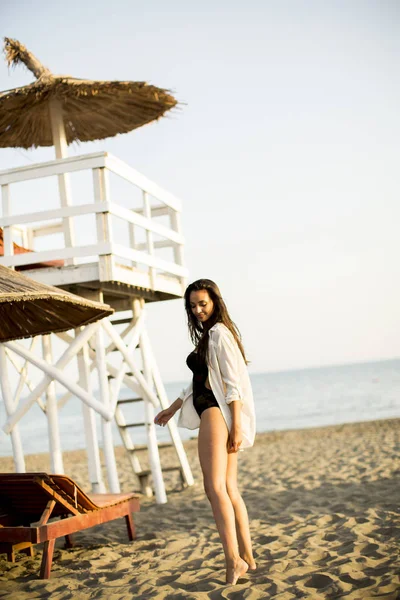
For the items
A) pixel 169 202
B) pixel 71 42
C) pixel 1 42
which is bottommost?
pixel 169 202

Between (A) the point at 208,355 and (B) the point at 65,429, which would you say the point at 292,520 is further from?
(B) the point at 65,429

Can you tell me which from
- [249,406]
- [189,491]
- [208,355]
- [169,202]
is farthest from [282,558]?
[169,202]

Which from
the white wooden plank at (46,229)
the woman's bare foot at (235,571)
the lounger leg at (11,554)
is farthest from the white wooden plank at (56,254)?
the woman's bare foot at (235,571)

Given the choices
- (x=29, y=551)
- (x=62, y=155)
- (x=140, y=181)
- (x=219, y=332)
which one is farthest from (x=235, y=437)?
(x=62, y=155)

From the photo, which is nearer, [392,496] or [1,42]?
[392,496]

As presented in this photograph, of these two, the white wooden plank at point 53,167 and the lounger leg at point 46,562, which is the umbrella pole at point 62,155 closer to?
the white wooden plank at point 53,167

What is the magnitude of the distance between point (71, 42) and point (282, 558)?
45.3ft

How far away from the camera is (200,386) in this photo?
168 inches

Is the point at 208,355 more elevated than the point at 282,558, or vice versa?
the point at 208,355

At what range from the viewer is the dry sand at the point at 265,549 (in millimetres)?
4105

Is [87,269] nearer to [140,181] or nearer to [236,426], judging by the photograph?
[140,181]

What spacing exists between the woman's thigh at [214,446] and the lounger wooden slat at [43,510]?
1.41 m

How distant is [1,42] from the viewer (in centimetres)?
863

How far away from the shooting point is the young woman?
4.01m
